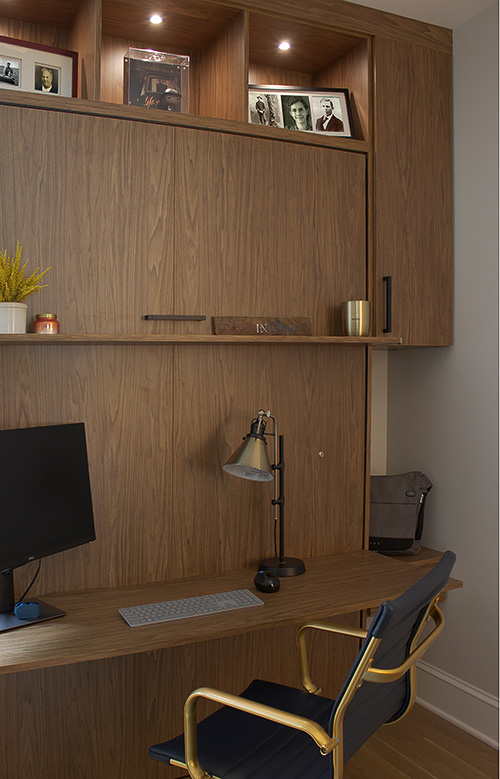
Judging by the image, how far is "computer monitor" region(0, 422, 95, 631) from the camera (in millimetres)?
1849

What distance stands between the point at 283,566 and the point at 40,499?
34.8 inches

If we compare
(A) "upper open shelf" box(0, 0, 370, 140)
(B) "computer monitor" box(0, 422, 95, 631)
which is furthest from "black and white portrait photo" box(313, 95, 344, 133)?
(B) "computer monitor" box(0, 422, 95, 631)

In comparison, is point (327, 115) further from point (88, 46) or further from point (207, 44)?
point (88, 46)

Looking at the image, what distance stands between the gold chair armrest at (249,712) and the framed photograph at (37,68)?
1.89 meters

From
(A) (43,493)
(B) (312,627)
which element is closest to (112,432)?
(A) (43,493)

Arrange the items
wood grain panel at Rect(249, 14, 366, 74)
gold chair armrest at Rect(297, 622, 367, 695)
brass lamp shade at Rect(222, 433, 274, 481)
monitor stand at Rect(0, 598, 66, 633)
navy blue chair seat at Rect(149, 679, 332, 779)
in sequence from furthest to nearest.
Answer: wood grain panel at Rect(249, 14, 366, 74), brass lamp shade at Rect(222, 433, 274, 481), gold chair armrest at Rect(297, 622, 367, 695), monitor stand at Rect(0, 598, 66, 633), navy blue chair seat at Rect(149, 679, 332, 779)

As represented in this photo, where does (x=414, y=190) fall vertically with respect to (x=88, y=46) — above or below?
below

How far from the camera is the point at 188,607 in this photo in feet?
6.49

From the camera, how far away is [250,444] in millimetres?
2193

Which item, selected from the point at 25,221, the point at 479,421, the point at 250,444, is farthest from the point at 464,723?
the point at 25,221

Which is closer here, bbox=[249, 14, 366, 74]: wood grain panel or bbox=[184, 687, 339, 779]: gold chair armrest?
bbox=[184, 687, 339, 779]: gold chair armrest

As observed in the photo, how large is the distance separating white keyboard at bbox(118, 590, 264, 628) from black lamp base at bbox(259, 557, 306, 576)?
0.21 metres

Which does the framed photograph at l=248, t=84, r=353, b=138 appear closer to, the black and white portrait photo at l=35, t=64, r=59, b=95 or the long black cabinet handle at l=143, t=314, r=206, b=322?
the black and white portrait photo at l=35, t=64, r=59, b=95

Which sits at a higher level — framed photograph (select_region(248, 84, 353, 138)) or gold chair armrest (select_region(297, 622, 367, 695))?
framed photograph (select_region(248, 84, 353, 138))
